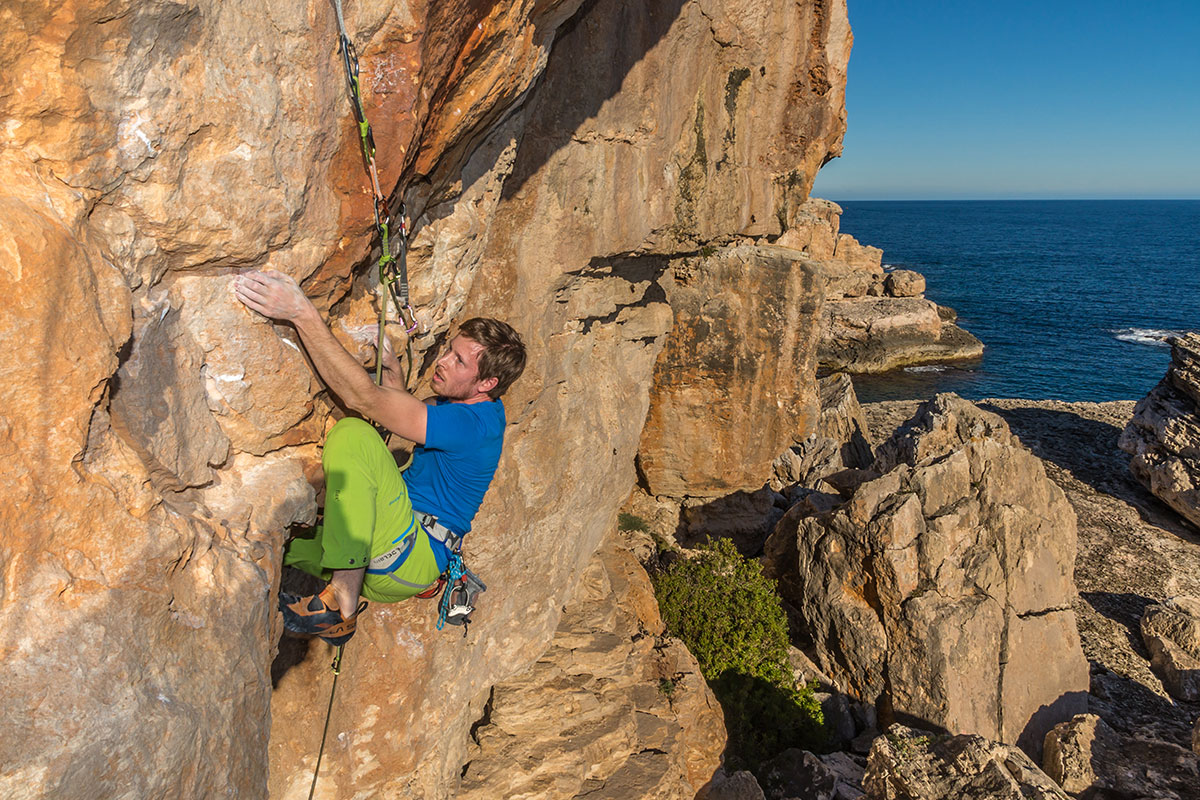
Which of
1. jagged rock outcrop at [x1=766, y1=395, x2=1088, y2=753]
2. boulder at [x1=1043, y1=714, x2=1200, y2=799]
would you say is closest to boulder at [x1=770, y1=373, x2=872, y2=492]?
jagged rock outcrop at [x1=766, y1=395, x2=1088, y2=753]

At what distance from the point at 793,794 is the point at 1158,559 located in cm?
1381

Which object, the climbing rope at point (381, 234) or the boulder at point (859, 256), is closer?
the climbing rope at point (381, 234)

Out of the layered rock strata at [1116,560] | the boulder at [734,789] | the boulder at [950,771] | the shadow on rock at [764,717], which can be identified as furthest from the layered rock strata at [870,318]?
the boulder at [950,771]

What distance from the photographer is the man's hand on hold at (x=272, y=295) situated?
154 inches

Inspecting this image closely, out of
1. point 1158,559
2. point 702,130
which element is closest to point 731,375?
point 702,130

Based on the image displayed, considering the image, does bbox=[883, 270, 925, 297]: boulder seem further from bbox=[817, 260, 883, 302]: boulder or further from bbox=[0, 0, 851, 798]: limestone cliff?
bbox=[0, 0, 851, 798]: limestone cliff

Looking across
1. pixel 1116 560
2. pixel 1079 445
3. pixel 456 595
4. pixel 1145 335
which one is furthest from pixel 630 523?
pixel 1145 335

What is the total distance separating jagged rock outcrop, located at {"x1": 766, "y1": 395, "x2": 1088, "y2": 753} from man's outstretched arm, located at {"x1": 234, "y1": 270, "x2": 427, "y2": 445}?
31.6 feet

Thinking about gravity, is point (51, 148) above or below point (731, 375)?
above

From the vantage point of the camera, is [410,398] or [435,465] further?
[435,465]

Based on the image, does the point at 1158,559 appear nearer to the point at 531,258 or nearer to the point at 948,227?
the point at 531,258

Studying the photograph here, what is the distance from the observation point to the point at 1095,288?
73.8 metres

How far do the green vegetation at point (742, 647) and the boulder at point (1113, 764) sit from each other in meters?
3.24

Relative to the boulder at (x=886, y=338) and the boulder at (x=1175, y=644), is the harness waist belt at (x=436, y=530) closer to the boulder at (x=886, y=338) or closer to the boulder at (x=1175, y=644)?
the boulder at (x=1175, y=644)
